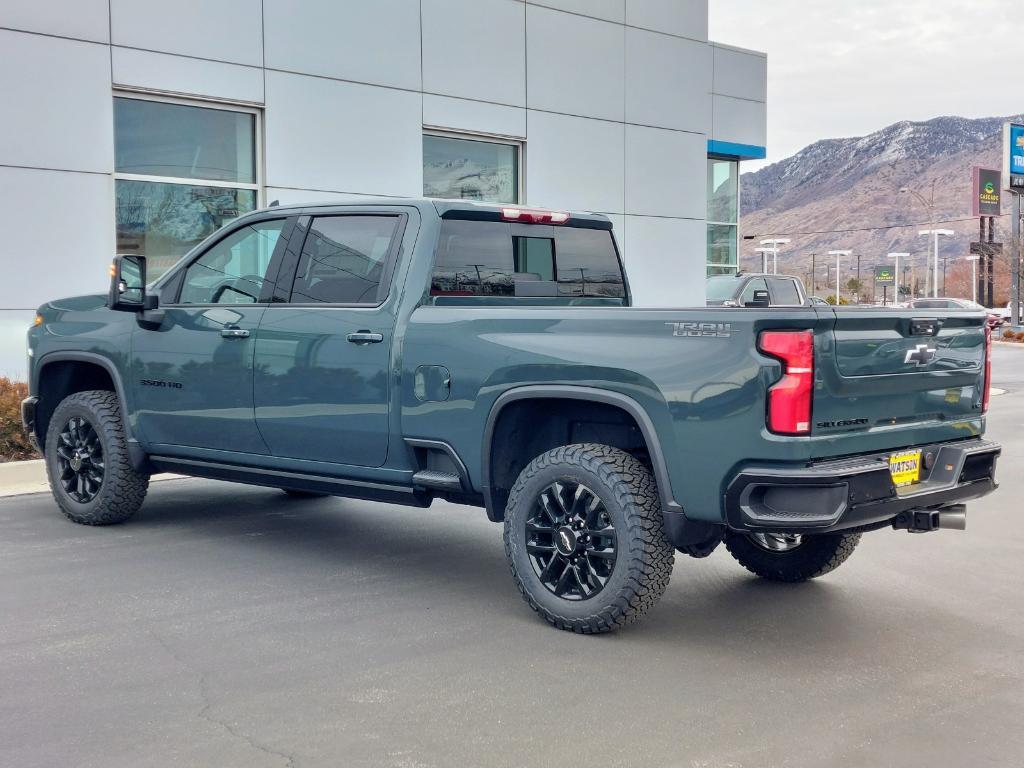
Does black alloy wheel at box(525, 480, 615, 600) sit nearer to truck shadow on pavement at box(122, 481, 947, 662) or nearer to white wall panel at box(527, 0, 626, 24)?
truck shadow on pavement at box(122, 481, 947, 662)

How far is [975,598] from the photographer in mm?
6309

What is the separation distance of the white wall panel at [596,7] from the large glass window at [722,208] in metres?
9.49

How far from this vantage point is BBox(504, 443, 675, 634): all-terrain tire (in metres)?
Result: 5.29

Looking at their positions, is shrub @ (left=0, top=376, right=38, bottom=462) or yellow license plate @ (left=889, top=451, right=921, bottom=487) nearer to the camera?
yellow license plate @ (left=889, top=451, right=921, bottom=487)

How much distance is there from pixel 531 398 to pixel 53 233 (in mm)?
9468

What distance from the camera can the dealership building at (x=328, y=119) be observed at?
1344 cm

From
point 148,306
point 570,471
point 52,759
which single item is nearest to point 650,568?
point 570,471

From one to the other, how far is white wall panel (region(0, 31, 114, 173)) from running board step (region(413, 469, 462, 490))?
29.5 ft

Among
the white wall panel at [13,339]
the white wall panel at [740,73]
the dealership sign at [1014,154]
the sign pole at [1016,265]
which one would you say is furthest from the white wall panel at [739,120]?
the dealership sign at [1014,154]

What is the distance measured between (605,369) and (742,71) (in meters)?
24.1

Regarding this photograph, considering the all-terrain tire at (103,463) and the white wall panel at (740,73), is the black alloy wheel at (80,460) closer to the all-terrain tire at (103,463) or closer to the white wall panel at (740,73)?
the all-terrain tire at (103,463)

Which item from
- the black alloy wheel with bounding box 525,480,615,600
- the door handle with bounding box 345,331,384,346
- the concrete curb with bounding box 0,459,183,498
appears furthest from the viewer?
the concrete curb with bounding box 0,459,183,498

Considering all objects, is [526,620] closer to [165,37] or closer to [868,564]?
[868,564]

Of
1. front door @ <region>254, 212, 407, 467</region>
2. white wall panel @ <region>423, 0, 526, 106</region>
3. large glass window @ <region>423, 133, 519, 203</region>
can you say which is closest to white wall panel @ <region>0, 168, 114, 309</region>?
large glass window @ <region>423, 133, 519, 203</region>
